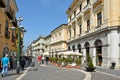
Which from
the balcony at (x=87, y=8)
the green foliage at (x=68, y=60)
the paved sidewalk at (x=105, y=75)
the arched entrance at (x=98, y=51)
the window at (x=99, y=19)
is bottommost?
the paved sidewalk at (x=105, y=75)

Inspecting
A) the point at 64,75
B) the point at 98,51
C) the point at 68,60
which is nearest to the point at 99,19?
the point at 98,51

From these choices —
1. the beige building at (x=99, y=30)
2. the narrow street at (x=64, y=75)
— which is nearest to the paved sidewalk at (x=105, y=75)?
the narrow street at (x=64, y=75)

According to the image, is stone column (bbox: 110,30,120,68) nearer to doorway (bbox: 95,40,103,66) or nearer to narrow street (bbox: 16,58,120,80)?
doorway (bbox: 95,40,103,66)

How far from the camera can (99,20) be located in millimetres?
30906

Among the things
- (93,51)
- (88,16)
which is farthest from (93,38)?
(88,16)

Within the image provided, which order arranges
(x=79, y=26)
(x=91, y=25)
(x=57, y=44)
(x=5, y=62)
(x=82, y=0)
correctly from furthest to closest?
(x=57, y=44) → (x=79, y=26) → (x=82, y=0) → (x=91, y=25) → (x=5, y=62)

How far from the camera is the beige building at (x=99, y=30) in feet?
86.6

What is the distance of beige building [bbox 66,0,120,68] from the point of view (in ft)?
86.6

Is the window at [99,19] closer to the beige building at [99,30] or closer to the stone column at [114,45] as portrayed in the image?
the beige building at [99,30]

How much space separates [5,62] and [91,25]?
18.9 metres

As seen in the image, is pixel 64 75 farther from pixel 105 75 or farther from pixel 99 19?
pixel 99 19

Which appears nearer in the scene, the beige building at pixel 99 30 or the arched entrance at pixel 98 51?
the beige building at pixel 99 30

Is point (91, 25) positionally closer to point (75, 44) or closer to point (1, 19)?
point (75, 44)

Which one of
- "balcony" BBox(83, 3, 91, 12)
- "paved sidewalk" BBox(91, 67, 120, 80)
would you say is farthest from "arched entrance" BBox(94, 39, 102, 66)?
"paved sidewalk" BBox(91, 67, 120, 80)
